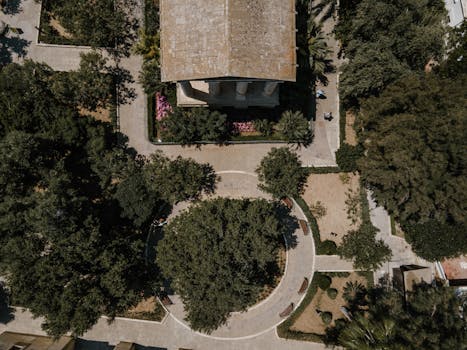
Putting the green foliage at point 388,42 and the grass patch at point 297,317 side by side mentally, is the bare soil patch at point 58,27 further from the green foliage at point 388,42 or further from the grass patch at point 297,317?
the grass patch at point 297,317

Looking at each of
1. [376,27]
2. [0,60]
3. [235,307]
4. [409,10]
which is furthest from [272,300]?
[0,60]

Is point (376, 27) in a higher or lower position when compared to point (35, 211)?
higher

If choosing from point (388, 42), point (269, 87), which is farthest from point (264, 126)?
point (388, 42)

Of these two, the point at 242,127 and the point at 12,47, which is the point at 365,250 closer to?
the point at 242,127

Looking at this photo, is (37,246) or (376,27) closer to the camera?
(37,246)

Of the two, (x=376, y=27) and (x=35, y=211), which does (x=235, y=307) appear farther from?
(x=376, y=27)

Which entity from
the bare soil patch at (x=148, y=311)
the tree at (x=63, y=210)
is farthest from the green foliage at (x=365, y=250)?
the tree at (x=63, y=210)
